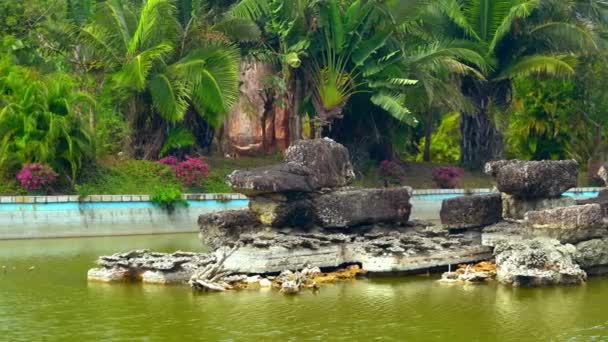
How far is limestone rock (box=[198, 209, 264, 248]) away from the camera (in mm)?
18000

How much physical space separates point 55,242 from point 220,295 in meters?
9.33

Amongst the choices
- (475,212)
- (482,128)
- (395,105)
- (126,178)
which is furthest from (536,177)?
(482,128)

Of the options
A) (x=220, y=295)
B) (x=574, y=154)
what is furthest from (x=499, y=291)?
A: (x=574, y=154)

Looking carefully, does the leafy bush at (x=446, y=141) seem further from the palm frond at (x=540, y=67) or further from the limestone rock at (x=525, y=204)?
the limestone rock at (x=525, y=204)

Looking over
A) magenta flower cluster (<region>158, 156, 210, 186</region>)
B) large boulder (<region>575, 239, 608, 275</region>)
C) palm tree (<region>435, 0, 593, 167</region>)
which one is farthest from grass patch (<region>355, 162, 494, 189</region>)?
large boulder (<region>575, 239, 608, 275</region>)

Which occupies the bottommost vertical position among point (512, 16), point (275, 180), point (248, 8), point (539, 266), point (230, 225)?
point (539, 266)

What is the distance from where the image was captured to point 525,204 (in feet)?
62.4

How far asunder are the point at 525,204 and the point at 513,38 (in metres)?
15.9

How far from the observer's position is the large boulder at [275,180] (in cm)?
1725

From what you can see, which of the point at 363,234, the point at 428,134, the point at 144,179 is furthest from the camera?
the point at 428,134

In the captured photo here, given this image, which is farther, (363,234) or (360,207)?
(363,234)

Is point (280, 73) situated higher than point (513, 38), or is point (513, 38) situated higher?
point (513, 38)

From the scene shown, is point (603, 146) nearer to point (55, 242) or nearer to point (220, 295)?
point (55, 242)

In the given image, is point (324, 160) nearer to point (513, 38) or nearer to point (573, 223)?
point (573, 223)
